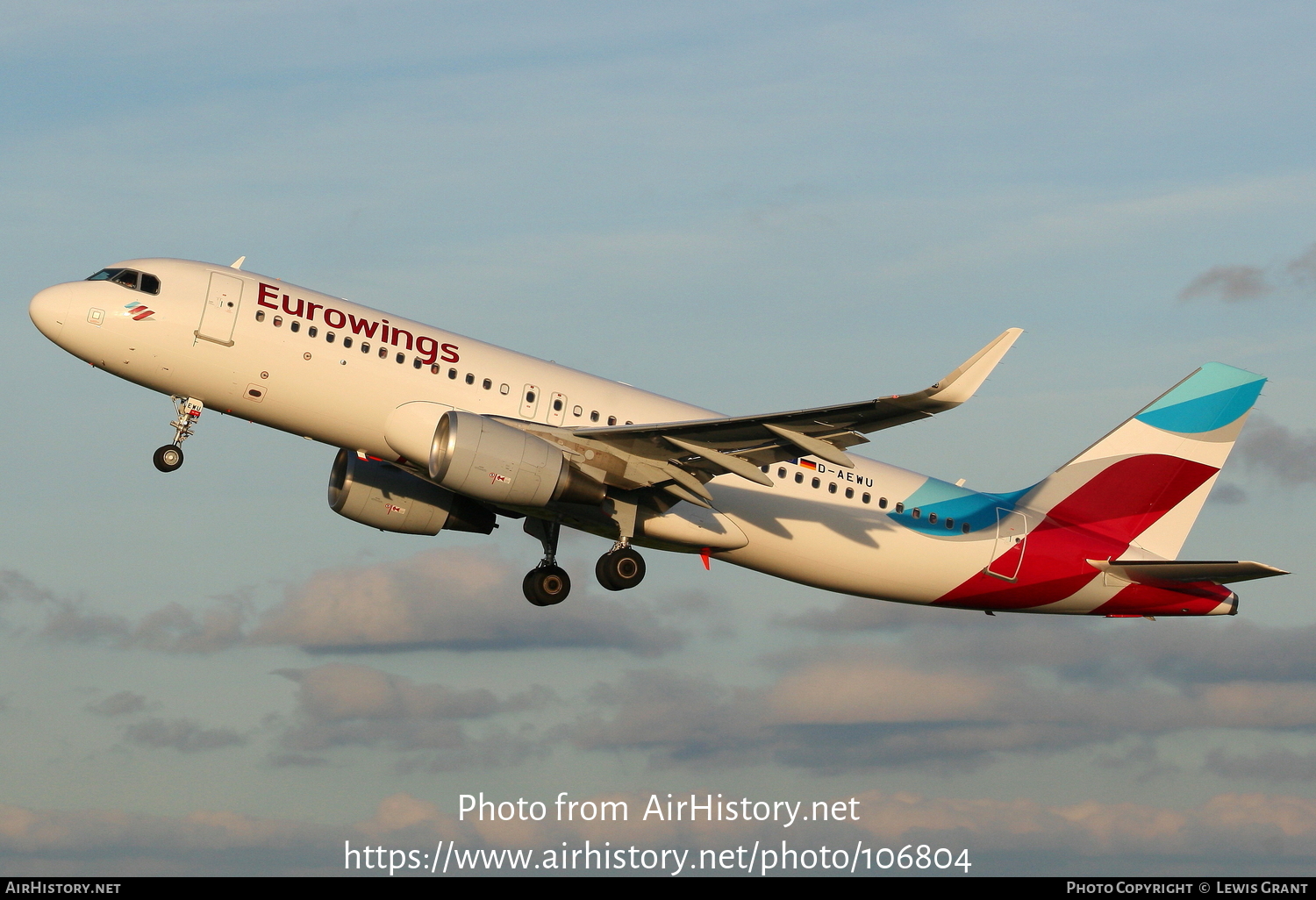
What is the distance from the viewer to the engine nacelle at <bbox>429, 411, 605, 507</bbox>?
33344 mm

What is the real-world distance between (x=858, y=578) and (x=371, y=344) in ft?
44.2

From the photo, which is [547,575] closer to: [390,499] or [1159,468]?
[390,499]

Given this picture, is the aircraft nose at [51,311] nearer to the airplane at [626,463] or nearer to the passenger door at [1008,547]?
the airplane at [626,463]

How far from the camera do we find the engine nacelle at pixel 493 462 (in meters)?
33.3

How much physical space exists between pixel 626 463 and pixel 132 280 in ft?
39.2

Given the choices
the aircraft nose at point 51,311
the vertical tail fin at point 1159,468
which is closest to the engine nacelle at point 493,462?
the aircraft nose at point 51,311

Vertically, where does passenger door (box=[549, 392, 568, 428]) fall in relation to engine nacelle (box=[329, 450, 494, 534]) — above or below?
above

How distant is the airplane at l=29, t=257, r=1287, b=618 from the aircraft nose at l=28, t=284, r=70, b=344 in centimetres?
4

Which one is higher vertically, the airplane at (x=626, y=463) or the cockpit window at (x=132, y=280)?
the cockpit window at (x=132, y=280)

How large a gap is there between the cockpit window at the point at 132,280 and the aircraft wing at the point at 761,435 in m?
10.0

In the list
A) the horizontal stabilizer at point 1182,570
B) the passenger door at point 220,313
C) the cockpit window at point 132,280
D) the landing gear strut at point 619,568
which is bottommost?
the landing gear strut at point 619,568

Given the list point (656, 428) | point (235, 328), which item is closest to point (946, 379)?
point (656, 428)

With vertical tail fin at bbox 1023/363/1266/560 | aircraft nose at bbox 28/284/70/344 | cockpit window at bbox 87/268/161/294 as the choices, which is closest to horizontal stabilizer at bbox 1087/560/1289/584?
vertical tail fin at bbox 1023/363/1266/560

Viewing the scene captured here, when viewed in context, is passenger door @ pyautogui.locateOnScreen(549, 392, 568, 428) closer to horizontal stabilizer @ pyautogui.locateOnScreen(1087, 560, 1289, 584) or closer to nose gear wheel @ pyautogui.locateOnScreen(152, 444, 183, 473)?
nose gear wheel @ pyautogui.locateOnScreen(152, 444, 183, 473)
